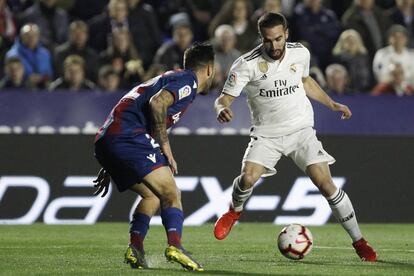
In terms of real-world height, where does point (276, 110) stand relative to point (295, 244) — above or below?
above

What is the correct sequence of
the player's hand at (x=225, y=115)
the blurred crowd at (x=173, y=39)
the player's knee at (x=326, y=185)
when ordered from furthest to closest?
the blurred crowd at (x=173, y=39)
the player's knee at (x=326, y=185)
the player's hand at (x=225, y=115)

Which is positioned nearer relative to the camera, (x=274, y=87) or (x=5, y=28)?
(x=274, y=87)

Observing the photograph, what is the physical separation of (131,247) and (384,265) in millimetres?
2218

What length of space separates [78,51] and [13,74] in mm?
1421

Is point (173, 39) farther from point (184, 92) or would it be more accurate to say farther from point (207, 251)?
point (184, 92)

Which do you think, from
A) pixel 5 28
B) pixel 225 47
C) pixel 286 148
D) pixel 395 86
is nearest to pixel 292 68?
pixel 286 148

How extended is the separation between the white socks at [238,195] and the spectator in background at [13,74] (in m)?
6.82

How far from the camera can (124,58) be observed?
61.3 ft

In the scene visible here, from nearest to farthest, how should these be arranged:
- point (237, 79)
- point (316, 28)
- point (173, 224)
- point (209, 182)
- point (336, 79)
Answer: point (173, 224) → point (237, 79) → point (209, 182) → point (336, 79) → point (316, 28)

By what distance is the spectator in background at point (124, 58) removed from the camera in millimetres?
18438

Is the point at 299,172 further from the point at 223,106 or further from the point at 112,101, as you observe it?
the point at 223,106

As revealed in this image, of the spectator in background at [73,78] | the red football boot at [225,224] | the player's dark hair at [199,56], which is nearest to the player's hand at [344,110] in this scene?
the red football boot at [225,224]

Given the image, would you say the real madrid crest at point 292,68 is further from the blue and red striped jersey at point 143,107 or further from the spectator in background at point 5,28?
the spectator in background at point 5,28

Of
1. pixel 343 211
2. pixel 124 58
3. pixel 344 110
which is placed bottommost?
pixel 124 58
